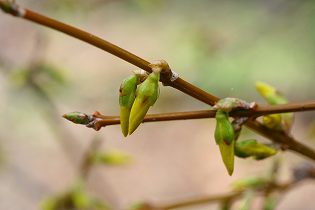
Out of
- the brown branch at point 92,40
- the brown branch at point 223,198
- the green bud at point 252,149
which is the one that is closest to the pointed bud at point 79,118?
the brown branch at point 92,40

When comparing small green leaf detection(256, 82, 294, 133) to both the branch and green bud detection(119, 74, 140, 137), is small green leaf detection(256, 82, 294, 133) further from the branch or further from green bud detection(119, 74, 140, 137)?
green bud detection(119, 74, 140, 137)

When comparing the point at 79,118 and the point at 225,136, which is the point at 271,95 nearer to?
the point at 225,136

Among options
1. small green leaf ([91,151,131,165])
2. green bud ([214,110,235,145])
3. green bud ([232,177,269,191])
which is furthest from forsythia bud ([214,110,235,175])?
small green leaf ([91,151,131,165])

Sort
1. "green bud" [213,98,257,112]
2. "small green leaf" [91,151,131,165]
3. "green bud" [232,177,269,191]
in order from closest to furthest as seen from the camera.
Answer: "green bud" [213,98,257,112] → "green bud" [232,177,269,191] → "small green leaf" [91,151,131,165]

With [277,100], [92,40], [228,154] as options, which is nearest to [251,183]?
[277,100]

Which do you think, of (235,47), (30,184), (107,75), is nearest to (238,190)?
(30,184)

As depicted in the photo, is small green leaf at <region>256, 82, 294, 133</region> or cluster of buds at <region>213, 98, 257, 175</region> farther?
small green leaf at <region>256, 82, 294, 133</region>
